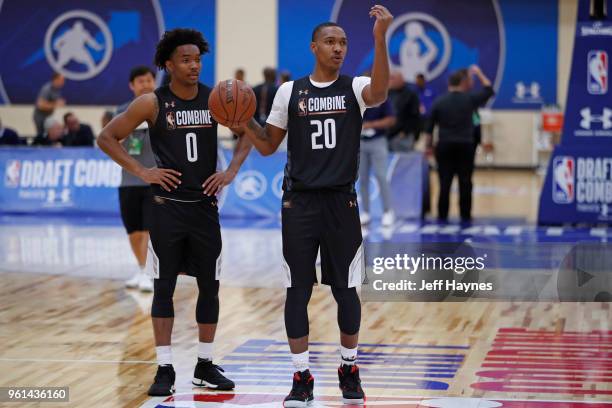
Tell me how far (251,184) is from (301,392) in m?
9.56

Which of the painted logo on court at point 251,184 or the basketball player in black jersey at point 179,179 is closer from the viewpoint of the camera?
the basketball player in black jersey at point 179,179

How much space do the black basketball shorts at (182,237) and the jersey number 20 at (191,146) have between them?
0.86 feet

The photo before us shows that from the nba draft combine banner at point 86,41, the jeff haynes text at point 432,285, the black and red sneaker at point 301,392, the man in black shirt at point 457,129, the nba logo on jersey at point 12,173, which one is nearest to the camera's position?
the black and red sneaker at point 301,392

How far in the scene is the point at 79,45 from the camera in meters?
24.5

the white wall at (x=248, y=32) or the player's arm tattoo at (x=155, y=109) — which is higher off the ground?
the white wall at (x=248, y=32)

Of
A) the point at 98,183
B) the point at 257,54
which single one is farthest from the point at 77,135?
the point at 257,54

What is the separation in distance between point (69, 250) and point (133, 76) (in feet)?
11.8

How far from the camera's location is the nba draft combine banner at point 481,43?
23.2 m

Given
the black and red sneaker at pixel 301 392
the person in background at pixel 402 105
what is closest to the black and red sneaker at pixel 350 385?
the black and red sneaker at pixel 301 392

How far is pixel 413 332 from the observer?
8.07 meters

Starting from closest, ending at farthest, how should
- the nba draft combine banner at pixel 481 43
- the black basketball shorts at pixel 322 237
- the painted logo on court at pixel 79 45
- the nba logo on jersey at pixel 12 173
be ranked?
the black basketball shorts at pixel 322 237 < the nba logo on jersey at pixel 12 173 < the nba draft combine banner at pixel 481 43 < the painted logo on court at pixel 79 45

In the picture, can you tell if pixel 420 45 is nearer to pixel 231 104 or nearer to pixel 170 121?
pixel 170 121

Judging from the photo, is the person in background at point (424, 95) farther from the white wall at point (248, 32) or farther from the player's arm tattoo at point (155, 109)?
the player's arm tattoo at point (155, 109)

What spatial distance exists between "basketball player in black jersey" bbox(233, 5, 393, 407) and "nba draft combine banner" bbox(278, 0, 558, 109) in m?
17.3
